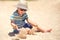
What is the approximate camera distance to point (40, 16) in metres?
1.33

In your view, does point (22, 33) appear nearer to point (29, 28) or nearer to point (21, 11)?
point (29, 28)

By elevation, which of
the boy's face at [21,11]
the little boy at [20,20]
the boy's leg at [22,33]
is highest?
the boy's face at [21,11]

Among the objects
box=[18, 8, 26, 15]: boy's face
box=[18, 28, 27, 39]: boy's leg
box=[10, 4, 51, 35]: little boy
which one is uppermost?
box=[18, 8, 26, 15]: boy's face

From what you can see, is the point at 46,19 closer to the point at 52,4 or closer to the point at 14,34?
the point at 52,4

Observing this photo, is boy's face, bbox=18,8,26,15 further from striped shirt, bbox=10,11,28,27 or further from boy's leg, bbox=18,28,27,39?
boy's leg, bbox=18,28,27,39

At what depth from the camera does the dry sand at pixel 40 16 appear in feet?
4.09

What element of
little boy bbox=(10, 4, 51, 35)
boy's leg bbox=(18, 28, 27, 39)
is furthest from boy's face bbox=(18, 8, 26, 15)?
boy's leg bbox=(18, 28, 27, 39)

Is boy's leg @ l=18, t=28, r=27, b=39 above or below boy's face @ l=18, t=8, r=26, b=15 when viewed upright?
below

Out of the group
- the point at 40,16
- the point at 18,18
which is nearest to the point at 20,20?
the point at 18,18

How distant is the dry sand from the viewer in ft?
4.09

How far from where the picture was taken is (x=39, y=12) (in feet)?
4.44

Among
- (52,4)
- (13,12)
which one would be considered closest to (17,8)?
(13,12)

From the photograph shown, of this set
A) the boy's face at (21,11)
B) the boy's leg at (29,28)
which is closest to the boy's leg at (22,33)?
the boy's leg at (29,28)

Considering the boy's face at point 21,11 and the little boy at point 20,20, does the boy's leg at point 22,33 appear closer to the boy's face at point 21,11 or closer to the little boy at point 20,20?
the little boy at point 20,20
